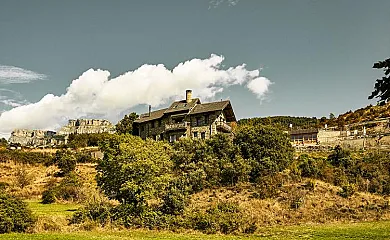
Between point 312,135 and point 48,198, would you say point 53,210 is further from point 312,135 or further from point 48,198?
point 312,135

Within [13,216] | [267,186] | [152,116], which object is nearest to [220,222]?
[267,186]

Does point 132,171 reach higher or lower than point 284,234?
higher

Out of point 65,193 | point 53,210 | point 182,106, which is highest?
point 182,106

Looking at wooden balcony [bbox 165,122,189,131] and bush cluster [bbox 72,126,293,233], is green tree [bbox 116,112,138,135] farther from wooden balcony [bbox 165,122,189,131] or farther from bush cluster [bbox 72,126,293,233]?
bush cluster [bbox 72,126,293,233]

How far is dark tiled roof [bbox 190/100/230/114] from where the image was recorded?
5277 cm

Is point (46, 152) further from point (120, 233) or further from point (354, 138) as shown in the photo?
point (354, 138)

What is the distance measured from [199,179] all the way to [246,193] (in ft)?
16.2

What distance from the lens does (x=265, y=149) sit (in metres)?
38.4

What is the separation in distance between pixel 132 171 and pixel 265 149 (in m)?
17.0

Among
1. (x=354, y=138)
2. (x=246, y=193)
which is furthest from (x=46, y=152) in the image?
(x=354, y=138)

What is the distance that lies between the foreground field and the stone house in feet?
96.9

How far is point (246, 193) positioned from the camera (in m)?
33.9

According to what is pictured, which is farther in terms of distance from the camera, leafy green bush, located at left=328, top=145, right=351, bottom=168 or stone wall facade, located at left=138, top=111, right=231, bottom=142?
stone wall facade, located at left=138, top=111, right=231, bottom=142

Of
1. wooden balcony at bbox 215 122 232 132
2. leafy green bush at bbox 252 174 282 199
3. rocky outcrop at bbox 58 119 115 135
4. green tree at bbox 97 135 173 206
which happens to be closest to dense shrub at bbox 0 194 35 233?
green tree at bbox 97 135 173 206
